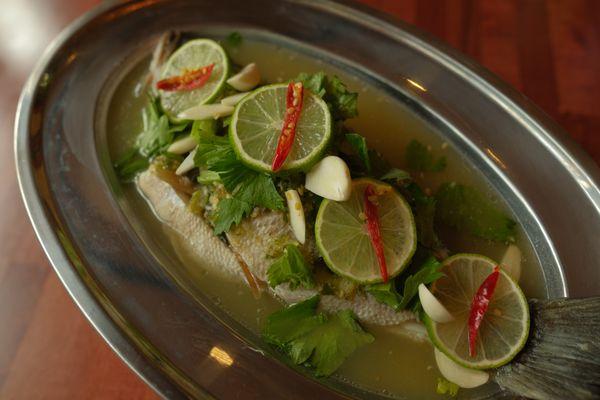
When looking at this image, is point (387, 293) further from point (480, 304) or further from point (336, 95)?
point (336, 95)

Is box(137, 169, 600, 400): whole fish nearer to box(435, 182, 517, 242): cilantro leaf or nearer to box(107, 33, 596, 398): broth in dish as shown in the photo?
box(107, 33, 596, 398): broth in dish

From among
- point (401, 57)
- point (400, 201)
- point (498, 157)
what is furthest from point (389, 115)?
point (400, 201)

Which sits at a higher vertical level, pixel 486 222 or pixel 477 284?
pixel 486 222

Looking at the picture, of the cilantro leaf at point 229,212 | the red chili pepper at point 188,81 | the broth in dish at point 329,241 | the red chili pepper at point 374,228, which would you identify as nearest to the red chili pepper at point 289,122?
the broth in dish at point 329,241

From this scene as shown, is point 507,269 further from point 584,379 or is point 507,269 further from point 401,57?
point 401,57

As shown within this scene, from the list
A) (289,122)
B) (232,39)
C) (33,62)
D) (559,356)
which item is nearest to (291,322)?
(289,122)
